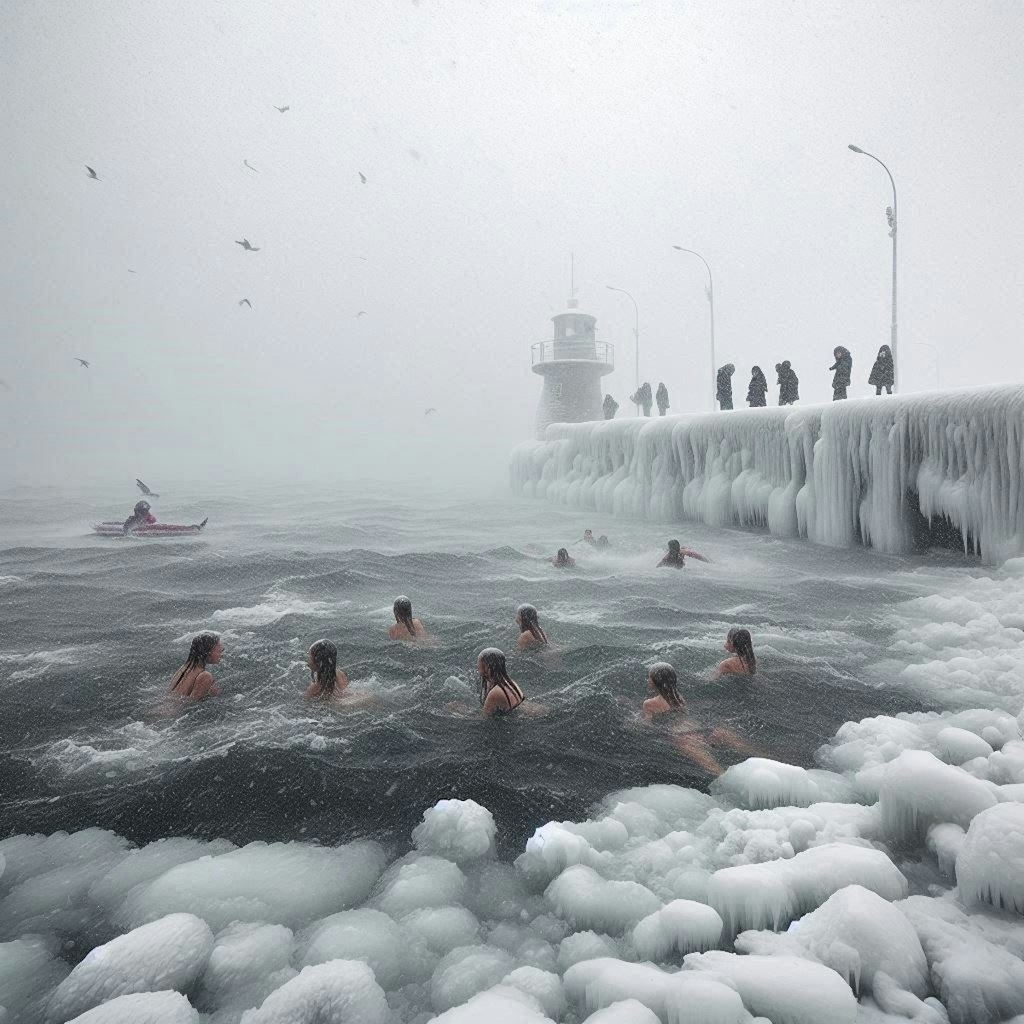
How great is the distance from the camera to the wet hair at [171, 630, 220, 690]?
22.3 ft

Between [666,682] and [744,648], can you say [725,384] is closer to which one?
[744,648]

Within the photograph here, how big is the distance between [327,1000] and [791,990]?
1.97m

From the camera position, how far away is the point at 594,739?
575cm

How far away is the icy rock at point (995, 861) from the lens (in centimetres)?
313

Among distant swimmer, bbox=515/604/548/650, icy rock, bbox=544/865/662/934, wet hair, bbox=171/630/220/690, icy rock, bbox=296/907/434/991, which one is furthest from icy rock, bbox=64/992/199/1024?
distant swimmer, bbox=515/604/548/650

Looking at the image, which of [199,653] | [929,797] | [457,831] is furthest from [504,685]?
[929,797]

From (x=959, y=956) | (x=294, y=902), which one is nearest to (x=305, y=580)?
(x=294, y=902)

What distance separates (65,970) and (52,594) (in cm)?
1092

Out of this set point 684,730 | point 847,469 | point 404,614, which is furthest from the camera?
point 847,469

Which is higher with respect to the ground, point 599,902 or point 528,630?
point 528,630

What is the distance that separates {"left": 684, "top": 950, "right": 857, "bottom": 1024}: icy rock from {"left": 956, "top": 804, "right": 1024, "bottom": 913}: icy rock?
104 cm

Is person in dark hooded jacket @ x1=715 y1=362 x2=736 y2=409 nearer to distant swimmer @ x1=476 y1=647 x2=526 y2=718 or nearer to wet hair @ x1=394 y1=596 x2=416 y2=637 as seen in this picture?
wet hair @ x1=394 y1=596 x2=416 y2=637

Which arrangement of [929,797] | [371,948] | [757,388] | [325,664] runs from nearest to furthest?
[371,948]
[929,797]
[325,664]
[757,388]

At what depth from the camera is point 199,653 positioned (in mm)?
6848
